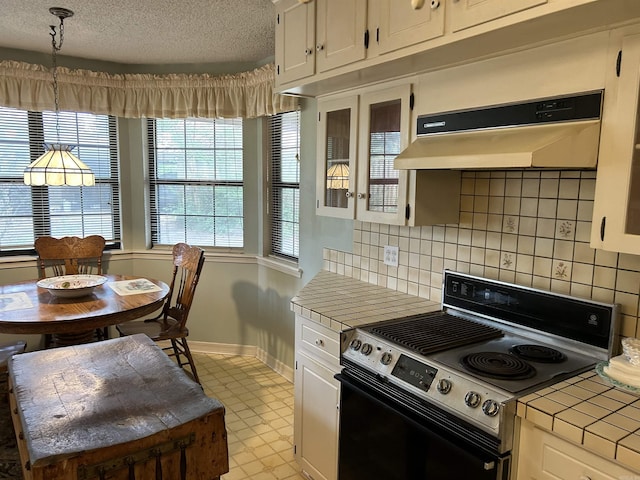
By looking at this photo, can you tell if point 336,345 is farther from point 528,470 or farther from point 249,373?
point 249,373

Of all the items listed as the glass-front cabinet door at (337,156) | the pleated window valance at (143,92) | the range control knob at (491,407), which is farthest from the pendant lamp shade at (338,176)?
the range control knob at (491,407)

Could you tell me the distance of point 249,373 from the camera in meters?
3.72

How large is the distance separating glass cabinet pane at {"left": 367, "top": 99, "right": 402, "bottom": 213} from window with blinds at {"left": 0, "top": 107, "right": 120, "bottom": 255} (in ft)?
8.91

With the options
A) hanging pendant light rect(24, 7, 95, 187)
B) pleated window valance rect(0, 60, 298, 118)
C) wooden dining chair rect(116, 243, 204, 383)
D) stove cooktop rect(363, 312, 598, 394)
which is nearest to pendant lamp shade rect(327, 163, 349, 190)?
stove cooktop rect(363, 312, 598, 394)

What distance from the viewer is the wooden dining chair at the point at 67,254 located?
352 centimetres

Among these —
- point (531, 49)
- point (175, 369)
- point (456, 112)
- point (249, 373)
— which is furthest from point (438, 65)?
point (249, 373)

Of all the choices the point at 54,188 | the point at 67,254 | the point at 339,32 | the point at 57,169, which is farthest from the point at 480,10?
the point at 54,188

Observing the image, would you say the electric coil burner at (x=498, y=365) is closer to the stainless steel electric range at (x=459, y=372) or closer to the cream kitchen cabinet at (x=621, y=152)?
the stainless steel electric range at (x=459, y=372)

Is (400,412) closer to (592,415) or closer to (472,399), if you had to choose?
(472,399)

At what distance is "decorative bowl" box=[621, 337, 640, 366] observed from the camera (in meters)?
1.45

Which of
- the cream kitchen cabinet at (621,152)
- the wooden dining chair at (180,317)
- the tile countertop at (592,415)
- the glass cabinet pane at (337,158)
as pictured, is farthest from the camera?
the wooden dining chair at (180,317)

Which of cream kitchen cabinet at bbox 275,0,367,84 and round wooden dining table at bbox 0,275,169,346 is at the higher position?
cream kitchen cabinet at bbox 275,0,367,84

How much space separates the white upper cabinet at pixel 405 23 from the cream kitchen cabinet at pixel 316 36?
0.10 meters

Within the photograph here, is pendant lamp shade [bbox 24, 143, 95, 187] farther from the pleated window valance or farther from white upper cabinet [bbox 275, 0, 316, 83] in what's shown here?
white upper cabinet [bbox 275, 0, 316, 83]
